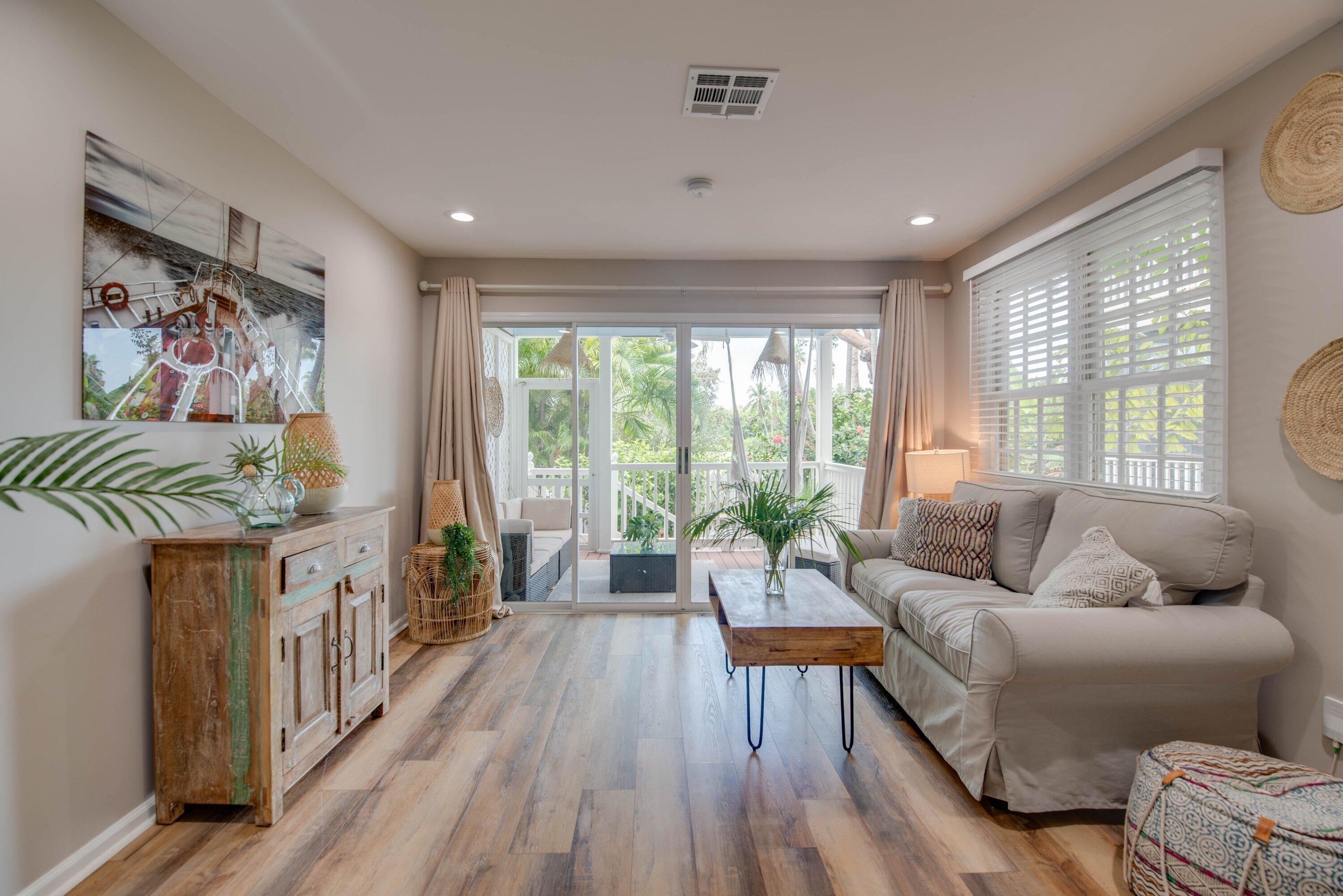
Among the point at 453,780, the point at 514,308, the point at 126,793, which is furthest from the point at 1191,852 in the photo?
the point at 514,308

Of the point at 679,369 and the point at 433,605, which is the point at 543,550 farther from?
the point at 679,369

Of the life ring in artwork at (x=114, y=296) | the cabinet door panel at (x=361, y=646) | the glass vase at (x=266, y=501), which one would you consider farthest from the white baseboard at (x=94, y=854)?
the life ring in artwork at (x=114, y=296)

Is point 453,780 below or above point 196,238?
below

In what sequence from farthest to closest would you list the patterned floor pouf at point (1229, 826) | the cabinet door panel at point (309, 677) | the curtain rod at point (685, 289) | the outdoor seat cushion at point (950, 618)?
the curtain rod at point (685, 289) → the outdoor seat cushion at point (950, 618) → the cabinet door panel at point (309, 677) → the patterned floor pouf at point (1229, 826)

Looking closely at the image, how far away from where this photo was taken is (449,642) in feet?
12.0

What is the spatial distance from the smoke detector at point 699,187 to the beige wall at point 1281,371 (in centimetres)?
192

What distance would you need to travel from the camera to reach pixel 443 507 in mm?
3826

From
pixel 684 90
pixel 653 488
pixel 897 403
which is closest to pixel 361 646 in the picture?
pixel 653 488

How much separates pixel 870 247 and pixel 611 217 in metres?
1.75

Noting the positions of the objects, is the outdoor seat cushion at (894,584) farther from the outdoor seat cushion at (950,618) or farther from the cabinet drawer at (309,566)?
the cabinet drawer at (309,566)

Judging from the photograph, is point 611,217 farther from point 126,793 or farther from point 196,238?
point 126,793

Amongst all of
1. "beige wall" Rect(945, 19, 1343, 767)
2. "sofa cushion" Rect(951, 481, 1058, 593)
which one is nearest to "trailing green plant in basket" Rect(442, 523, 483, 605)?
"sofa cushion" Rect(951, 481, 1058, 593)

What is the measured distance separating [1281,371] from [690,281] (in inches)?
Answer: 121

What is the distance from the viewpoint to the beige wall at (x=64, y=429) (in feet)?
5.17
